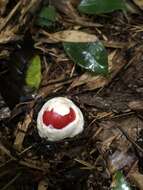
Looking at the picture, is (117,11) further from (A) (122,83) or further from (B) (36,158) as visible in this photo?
(B) (36,158)

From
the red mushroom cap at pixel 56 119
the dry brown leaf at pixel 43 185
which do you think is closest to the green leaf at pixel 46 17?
the red mushroom cap at pixel 56 119

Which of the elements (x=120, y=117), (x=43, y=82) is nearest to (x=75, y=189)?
(x=120, y=117)

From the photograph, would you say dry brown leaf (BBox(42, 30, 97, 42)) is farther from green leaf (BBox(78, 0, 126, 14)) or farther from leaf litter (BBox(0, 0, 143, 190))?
green leaf (BBox(78, 0, 126, 14))

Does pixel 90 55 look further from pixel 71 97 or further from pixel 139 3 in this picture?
pixel 139 3

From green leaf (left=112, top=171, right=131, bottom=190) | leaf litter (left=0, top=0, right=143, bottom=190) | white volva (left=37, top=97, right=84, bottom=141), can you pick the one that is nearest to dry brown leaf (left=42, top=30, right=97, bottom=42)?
leaf litter (left=0, top=0, right=143, bottom=190)

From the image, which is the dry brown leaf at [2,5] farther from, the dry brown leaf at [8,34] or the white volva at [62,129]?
the white volva at [62,129]

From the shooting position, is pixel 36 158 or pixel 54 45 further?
pixel 54 45
